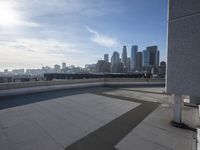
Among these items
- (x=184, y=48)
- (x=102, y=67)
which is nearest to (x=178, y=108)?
(x=184, y=48)

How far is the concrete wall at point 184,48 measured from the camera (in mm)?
3588

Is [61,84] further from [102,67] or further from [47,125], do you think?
[102,67]

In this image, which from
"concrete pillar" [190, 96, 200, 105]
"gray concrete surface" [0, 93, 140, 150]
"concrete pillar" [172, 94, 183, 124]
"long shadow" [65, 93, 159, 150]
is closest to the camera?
"long shadow" [65, 93, 159, 150]

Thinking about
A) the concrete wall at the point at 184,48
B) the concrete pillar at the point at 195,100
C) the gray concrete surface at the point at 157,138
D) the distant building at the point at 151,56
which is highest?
the distant building at the point at 151,56

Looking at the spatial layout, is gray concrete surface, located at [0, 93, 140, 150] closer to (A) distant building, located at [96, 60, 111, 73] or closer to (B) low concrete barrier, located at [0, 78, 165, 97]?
(B) low concrete barrier, located at [0, 78, 165, 97]

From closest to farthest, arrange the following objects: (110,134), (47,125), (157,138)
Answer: (157,138)
(110,134)
(47,125)

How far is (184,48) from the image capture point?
12.6ft

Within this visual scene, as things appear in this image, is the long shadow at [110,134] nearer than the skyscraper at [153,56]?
Yes

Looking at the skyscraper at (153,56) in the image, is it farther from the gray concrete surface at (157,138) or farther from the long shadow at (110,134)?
the gray concrete surface at (157,138)

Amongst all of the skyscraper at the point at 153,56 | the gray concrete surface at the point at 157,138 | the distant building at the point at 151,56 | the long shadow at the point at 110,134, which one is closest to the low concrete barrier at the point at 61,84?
the long shadow at the point at 110,134

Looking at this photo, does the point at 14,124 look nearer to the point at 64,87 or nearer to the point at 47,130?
the point at 47,130

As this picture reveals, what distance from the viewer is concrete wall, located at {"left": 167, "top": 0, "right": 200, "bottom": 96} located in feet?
11.8

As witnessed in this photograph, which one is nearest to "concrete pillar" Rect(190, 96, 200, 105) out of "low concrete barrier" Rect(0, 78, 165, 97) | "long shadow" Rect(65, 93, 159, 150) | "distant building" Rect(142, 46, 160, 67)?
"long shadow" Rect(65, 93, 159, 150)

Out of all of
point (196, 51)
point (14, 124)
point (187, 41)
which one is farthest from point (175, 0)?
point (14, 124)
